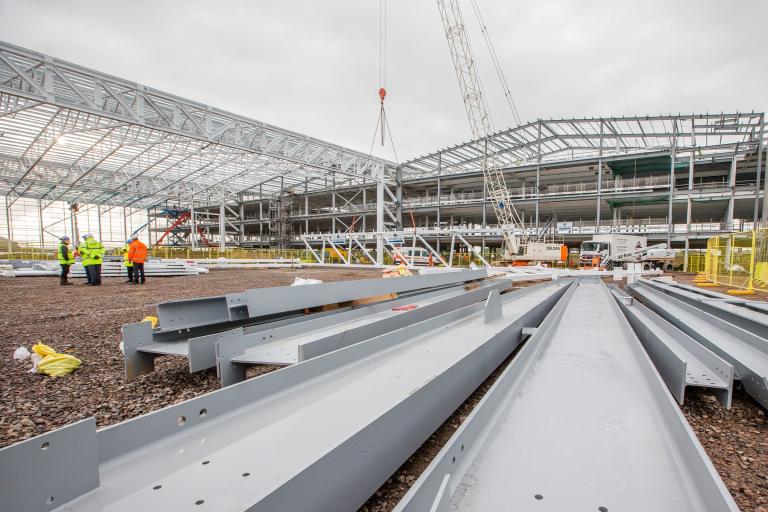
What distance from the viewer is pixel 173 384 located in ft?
9.20

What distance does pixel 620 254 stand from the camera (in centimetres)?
2128

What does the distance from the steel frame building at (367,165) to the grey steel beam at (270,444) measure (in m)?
15.6

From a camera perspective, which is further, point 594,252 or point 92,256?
point 594,252

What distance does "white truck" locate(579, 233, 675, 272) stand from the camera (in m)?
20.8

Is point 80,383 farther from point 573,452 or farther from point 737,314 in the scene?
point 737,314

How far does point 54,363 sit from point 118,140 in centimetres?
2480

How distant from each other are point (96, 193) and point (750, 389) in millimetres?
46957

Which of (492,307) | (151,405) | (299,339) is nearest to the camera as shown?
(151,405)

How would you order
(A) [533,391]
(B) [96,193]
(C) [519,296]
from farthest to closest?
(B) [96,193]
(C) [519,296]
(A) [533,391]

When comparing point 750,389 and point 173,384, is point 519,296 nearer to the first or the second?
point 750,389

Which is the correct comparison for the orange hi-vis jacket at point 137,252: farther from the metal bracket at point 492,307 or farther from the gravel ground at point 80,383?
the metal bracket at point 492,307

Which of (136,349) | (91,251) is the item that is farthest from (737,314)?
(91,251)

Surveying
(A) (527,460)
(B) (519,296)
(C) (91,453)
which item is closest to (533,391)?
(A) (527,460)

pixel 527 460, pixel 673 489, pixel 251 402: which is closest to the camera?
pixel 673 489
